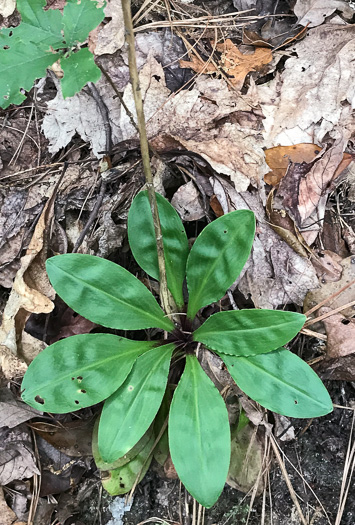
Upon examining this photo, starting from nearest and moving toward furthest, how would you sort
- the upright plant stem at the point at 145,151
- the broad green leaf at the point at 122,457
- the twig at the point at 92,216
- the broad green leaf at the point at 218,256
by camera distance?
the upright plant stem at the point at 145,151 → the broad green leaf at the point at 218,256 → the broad green leaf at the point at 122,457 → the twig at the point at 92,216

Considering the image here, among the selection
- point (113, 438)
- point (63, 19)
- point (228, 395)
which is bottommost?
point (228, 395)

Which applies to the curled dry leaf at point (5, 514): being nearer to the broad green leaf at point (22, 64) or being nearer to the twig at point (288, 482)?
the twig at point (288, 482)

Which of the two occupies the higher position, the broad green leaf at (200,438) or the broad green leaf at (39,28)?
the broad green leaf at (39,28)

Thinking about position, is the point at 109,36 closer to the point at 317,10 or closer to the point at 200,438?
the point at 317,10

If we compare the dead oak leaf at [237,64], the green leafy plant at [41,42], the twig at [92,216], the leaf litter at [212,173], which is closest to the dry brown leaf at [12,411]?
the leaf litter at [212,173]

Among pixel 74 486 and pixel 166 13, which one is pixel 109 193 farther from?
pixel 74 486

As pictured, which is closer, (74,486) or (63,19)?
(63,19)

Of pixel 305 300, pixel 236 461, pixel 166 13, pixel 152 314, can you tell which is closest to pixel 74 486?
pixel 236 461
